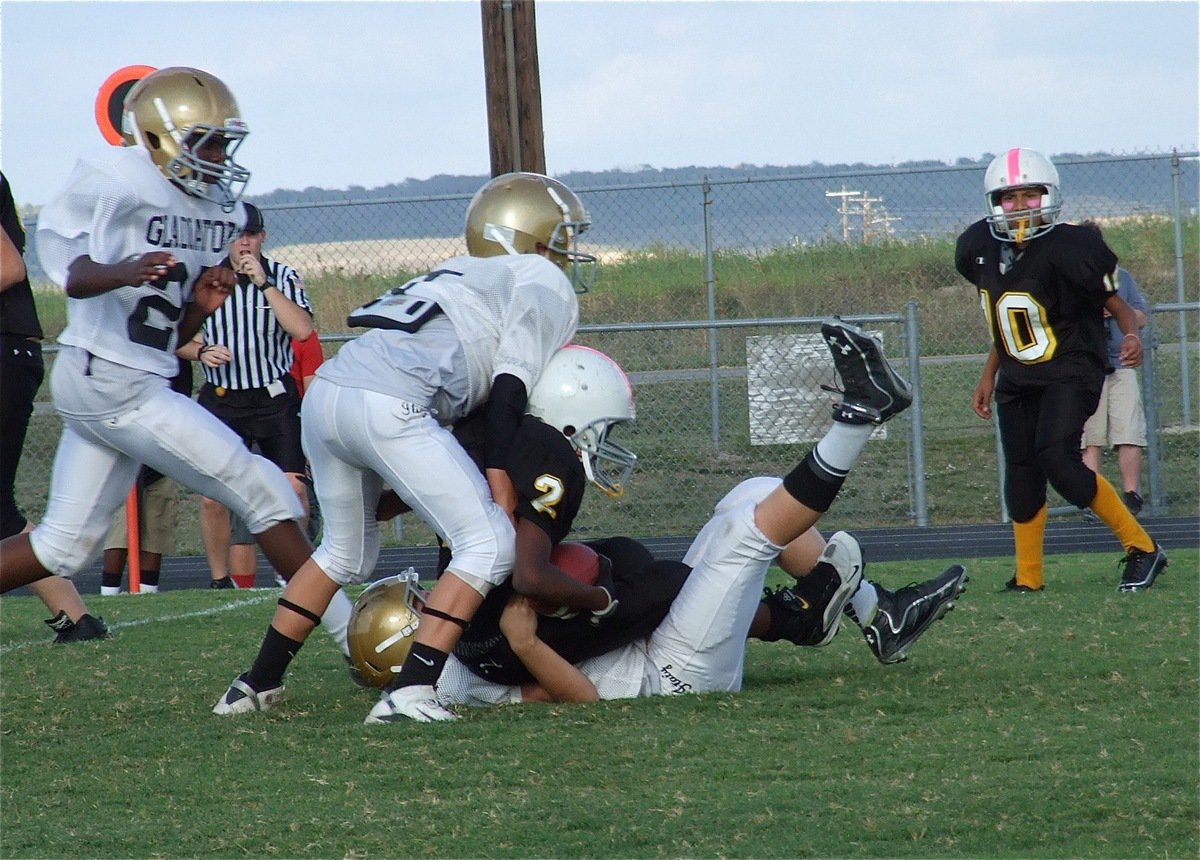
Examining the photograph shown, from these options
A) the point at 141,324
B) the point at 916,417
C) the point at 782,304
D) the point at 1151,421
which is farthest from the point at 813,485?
the point at 782,304

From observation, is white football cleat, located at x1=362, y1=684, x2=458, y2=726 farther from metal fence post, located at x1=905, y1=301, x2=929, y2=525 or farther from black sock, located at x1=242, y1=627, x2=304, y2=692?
metal fence post, located at x1=905, y1=301, x2=929, y2=525

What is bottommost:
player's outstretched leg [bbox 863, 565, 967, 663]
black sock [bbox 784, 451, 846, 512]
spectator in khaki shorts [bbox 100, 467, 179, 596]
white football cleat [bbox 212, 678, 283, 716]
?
spectator in khaki shorts [bbox 100, 467, 179, 596]

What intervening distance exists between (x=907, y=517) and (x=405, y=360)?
6835 millimetres

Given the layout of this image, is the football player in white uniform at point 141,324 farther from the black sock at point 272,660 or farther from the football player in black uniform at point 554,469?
the football player in black uniform at point 554,469

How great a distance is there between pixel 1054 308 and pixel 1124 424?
12.1 feet

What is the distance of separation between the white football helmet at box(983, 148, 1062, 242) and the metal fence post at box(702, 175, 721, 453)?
4.23 metres

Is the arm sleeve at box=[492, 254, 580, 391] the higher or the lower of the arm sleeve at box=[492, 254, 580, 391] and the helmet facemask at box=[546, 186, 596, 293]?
the lower

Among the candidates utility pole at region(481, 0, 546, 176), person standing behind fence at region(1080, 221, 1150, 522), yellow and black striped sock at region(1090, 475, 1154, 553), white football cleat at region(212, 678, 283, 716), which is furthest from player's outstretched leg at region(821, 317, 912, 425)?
person standing behind fence at region(1080, 221, 1150, 522)

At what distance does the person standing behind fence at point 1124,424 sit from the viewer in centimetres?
959

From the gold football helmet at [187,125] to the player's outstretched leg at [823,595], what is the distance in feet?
6.59

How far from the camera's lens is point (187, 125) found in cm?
426

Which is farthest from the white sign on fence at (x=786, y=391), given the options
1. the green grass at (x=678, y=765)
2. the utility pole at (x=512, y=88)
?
the green grass at (x=678, y=765)

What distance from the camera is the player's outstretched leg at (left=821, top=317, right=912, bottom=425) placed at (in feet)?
12.7

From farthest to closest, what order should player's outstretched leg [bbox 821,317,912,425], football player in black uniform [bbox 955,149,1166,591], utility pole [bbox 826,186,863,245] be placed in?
utility pole [bbox 826,186,863,245]
football player in black uniform [bbox 955,149,1166,591]
player's outstretched leg [bbox 821,317,912,425]
